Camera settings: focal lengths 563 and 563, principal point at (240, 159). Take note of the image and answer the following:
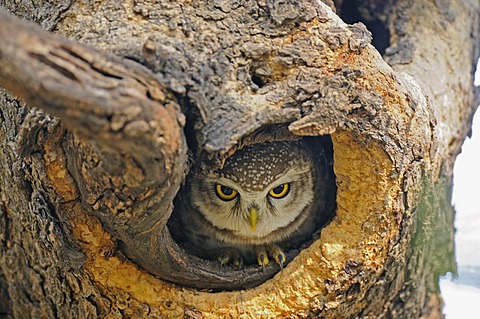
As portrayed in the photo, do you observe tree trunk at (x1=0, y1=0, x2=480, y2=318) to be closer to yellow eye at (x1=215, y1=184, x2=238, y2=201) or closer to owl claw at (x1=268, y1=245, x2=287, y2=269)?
owl claw at (x1=268, y1=245, x2=287, y2=269)

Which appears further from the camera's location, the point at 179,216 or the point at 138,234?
the point at 179,216

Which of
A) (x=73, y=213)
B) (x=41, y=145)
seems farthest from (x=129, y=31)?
(x=73, y=213)

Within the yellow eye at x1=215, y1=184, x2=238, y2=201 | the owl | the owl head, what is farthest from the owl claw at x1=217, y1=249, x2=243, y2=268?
the yellow eye at x1=215, y1=184, x2=238, y2=201

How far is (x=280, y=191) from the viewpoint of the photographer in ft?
8.87

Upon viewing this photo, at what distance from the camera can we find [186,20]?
1921mm

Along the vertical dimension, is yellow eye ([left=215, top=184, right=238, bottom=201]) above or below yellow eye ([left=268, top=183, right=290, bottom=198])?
below

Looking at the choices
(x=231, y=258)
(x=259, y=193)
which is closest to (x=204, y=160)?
(x=259, y=193)

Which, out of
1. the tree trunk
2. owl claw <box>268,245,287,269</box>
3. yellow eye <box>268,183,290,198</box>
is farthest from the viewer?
yellow eye <box>268,183,290,198</box>

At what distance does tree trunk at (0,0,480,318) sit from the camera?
5.35 feet

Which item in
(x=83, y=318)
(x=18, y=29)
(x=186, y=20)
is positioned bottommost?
(x=83, y=318)

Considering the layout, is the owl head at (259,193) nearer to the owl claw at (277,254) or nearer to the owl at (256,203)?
the owl at (256,203)

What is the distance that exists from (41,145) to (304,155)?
1264 mm

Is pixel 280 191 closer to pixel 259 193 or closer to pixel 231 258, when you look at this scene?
pixel 259 193

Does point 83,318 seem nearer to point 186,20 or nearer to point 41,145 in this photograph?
point 41,145
